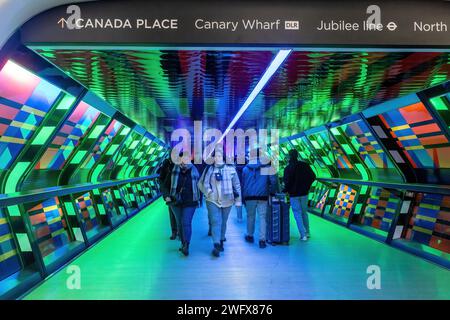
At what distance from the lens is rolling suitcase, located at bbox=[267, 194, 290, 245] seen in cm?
702

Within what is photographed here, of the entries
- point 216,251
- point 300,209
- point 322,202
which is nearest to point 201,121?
point 300,209

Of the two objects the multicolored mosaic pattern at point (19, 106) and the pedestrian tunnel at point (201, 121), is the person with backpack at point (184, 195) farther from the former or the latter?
the multicolored mosaic pattern at point (19, 106)

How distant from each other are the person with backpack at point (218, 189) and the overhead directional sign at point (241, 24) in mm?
3585

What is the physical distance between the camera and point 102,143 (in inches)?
336

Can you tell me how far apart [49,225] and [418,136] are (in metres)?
6.04

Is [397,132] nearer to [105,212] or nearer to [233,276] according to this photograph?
[233,276]

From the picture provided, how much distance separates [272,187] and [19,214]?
4087 mm

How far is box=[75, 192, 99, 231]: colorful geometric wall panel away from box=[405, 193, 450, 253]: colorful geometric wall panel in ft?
19.1

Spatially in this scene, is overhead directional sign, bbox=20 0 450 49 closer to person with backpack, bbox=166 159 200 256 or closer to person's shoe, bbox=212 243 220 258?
person with backpack, bbox=166 159 200 256

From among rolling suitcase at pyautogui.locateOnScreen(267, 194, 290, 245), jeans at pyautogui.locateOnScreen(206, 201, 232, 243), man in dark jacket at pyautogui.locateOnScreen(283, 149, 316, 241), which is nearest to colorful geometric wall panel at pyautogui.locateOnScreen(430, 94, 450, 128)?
man in dark jacket at pyautogui.locateOnScreen(283, 149, 316, 241)

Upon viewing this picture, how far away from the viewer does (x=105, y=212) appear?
8.63 m

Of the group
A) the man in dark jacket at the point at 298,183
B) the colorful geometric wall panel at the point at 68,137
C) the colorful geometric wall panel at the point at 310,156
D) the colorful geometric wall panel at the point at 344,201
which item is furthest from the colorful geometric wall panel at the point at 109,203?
the colorful geometric wall panel at the point at 310,156

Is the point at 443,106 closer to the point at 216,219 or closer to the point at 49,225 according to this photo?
the point at 216,219
